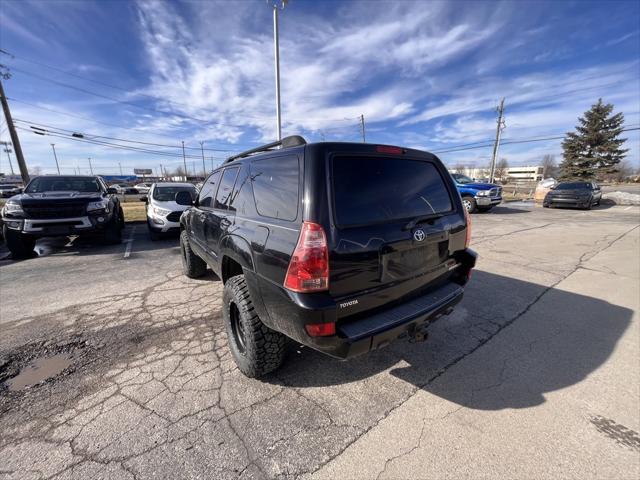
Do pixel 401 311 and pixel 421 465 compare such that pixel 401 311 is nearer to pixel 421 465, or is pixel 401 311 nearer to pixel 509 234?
pixel 421 465

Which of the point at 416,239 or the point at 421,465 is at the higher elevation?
the point at 416,239

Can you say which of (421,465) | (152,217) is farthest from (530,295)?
(152,217)

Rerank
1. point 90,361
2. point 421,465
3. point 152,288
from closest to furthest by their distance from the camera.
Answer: point 421,465 → point 90,361 → point 152,288

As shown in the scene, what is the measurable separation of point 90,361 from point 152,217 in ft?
19.6

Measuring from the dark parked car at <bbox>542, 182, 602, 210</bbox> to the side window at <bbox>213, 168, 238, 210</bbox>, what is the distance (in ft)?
63.6

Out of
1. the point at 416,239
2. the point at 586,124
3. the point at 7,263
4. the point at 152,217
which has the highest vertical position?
the point at 586,124

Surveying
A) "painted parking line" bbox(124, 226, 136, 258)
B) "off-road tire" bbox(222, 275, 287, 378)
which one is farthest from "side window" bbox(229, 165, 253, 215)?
"painted parking line" bbox(124, 226, 136, 258)

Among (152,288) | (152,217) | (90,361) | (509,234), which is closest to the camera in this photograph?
(90,361)

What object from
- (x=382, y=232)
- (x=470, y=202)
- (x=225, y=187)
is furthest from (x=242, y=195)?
→ (x=470, y=202)

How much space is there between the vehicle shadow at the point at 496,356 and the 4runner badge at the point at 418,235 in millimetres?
1220

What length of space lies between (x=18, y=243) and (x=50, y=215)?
108 cm

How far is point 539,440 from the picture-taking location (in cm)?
182

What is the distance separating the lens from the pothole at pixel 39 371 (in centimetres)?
241

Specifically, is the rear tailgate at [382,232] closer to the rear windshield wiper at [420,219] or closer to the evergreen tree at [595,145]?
the rear windshield wiper at [420,219]
